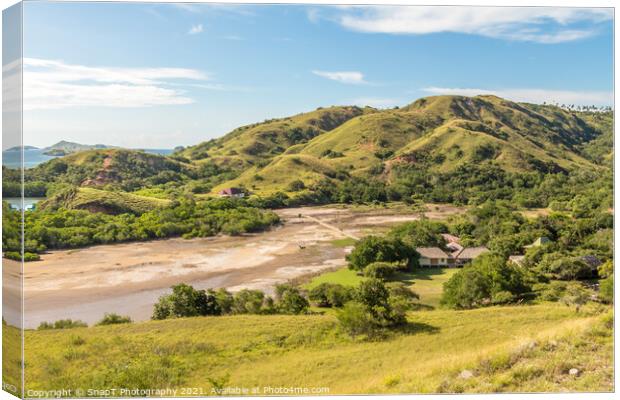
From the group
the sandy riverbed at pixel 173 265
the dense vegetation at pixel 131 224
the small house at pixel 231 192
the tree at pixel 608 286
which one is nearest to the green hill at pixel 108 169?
the dense vegetation at pixel 131 224

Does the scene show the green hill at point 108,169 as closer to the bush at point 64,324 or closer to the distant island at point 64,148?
the distant island at point 64,148

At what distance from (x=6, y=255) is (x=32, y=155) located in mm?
1920

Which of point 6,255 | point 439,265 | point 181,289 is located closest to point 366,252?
point 439,265

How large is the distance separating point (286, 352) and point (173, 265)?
5.38 meters

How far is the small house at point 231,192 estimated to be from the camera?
21.7 meters

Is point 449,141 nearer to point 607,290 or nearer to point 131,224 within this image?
point 607,290

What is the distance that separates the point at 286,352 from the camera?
8883 mm

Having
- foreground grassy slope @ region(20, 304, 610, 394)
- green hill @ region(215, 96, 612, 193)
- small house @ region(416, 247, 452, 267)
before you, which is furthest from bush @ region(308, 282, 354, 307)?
green hill @ region(215, 96, 612, 193)

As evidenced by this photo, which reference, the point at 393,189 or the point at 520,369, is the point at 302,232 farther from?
the point at 520,369

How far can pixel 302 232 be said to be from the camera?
16188 millimetres

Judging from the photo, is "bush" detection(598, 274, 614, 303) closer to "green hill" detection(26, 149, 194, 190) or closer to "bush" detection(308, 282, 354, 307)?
"bush" detection(308, 282, 354, 307)

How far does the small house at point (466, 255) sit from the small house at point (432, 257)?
356 millimetres

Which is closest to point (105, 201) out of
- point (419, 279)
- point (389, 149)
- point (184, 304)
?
point (184, 304)

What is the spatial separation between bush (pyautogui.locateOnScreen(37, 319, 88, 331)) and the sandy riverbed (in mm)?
123
